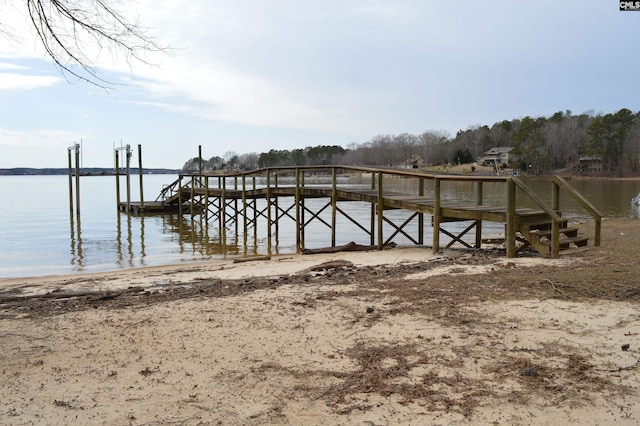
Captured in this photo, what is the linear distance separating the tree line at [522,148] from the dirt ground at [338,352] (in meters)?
32.1

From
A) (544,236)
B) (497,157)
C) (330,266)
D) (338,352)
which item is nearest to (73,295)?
(330,266)

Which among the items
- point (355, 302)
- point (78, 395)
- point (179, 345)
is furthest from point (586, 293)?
point (78, 395)

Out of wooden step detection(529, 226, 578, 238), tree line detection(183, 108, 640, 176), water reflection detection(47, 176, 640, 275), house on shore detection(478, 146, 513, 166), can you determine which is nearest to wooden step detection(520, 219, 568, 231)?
wooden step detection(529, 226, 578, 238)

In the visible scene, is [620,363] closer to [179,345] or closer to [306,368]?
[306,368]

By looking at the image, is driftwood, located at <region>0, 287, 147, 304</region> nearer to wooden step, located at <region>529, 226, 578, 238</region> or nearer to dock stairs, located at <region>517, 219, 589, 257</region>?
dock stairs, located at <region>517, 219, 589, 257</region>

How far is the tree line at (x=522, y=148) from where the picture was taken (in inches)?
3233

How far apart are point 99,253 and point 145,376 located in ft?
51.2

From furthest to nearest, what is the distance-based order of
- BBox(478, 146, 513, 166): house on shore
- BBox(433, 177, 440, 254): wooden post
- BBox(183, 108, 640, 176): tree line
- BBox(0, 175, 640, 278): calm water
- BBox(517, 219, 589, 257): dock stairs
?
BBox(478, 146, 513, 166): house on shore
BBox(183, 108, 640, 176): tree line
BBox(0, 175, 640, 278): calm water
BBox(433, 177, 440, 254): wooden post
BBox(517, 219, 589, 257): dock stairs

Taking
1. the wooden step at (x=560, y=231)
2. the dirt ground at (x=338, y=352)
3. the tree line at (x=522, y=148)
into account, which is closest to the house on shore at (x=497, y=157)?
the tree line at (x=522, y=148)

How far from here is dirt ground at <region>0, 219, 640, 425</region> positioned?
145 inches

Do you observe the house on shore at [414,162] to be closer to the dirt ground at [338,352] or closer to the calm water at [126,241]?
the calm water at [126,241]

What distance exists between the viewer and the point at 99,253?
60.7 ft

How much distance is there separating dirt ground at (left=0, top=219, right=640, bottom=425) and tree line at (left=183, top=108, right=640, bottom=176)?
32089 millimetres

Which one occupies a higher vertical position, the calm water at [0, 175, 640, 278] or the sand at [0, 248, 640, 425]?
the sand at [0, 248, 640, 425]
